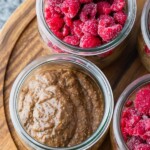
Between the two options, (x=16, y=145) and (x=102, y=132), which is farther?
(x=16, y=145)

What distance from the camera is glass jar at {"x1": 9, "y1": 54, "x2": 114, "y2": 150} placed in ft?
4.63

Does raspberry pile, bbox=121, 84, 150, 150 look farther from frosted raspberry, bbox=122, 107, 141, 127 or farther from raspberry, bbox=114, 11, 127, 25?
raspberry, bbox=114, 11, 127, 25

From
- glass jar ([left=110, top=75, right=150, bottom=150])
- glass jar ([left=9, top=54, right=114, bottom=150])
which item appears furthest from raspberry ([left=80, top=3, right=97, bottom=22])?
glass jar ([left=110, top=75, right=150, bottom=150])

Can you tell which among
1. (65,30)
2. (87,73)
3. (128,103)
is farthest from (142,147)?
(65,30)

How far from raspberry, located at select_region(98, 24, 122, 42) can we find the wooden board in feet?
0.59

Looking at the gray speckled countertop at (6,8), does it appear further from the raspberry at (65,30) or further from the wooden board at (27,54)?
the raspberry at (65,30)

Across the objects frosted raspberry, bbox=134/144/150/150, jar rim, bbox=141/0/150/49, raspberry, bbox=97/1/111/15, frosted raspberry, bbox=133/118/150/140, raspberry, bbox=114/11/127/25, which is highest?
raspberry, bbox=97/1/111/15

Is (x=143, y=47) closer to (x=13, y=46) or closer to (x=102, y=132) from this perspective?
(x=102, y=132)

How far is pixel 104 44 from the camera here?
1482 millimetres

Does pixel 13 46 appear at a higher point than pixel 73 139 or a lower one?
higher

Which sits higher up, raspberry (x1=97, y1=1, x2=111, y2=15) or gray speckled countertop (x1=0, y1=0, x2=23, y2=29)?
raspberry (x1=97, y1=1, x2=111, y2=15)

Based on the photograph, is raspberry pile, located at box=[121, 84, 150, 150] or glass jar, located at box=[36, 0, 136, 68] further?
glass jar, located at box=[36, 0, 136, 68]

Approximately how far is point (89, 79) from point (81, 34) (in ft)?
0.50

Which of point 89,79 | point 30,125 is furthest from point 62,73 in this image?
point 30,125
